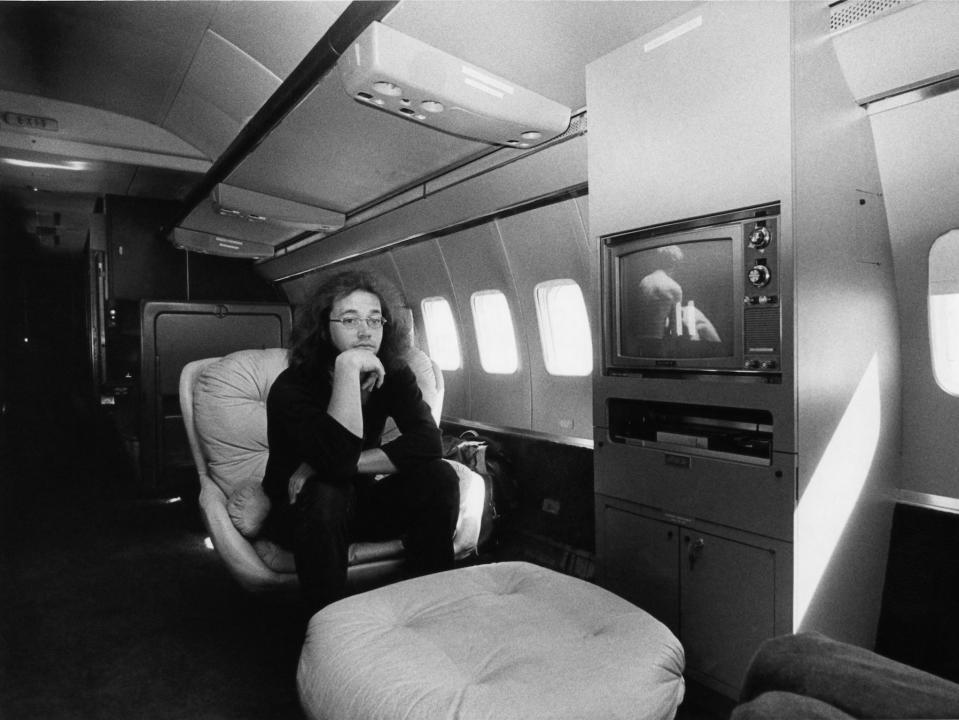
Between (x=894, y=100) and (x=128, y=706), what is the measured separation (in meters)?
3.93

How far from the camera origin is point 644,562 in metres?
2.60

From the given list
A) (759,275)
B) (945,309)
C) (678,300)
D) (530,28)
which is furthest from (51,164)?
Result: (945,309)

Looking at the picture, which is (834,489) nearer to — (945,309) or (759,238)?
(759,238)

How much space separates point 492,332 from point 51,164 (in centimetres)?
517

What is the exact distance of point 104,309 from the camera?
29.4 feet

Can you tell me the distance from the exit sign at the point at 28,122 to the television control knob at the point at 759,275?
653cm

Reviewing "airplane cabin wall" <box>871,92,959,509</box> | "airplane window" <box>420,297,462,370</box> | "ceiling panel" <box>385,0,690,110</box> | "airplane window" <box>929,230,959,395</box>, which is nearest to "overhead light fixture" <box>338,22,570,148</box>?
"ceiling panel" <box>385,0,690,110</box>

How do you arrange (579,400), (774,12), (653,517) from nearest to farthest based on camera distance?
(774,12) → (653,517) → (579,400)

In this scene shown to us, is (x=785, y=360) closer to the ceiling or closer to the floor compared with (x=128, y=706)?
closer to the ceiling

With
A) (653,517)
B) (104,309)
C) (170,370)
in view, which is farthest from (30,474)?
(653,517)

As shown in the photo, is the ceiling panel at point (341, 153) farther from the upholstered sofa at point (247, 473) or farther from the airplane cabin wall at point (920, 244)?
the airplane cabin wall at point (920, 244)

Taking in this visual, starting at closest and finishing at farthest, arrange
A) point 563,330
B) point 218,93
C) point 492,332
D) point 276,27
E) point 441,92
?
1. point 441,92
2. point 276,27
3. point 218,93
4. point 563,330
5. point 492,332

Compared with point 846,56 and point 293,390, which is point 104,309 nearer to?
point 293,390

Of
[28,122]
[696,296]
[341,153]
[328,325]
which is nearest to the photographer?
[696,296]
